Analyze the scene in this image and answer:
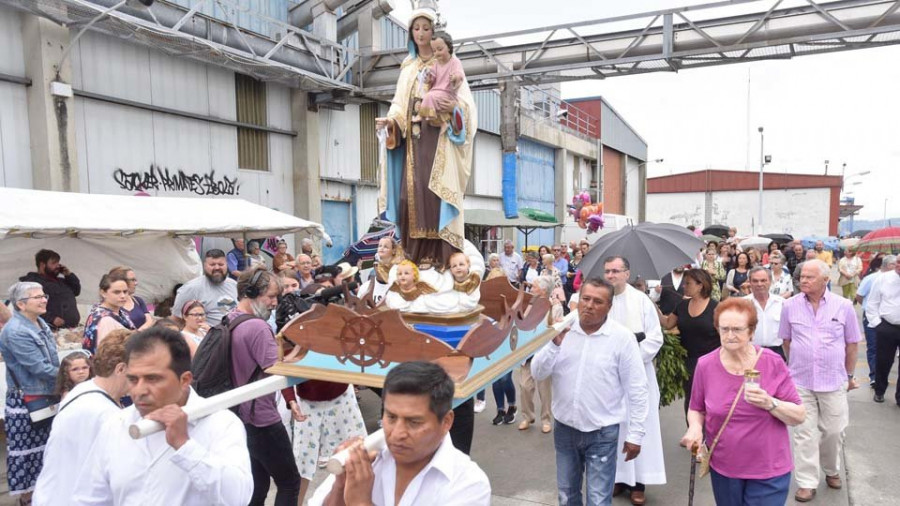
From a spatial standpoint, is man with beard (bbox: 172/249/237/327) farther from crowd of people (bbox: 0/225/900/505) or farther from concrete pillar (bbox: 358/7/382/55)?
concrete pillar (bbox: 358/7/382/55)

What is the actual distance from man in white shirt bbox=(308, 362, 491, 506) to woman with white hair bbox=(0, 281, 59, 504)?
12.1ft

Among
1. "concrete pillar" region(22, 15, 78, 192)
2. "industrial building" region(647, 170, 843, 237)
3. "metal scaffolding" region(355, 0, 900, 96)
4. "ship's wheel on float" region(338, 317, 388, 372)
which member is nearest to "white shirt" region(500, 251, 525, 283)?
"metal scaffolding" region(355, 0, 900, 96)

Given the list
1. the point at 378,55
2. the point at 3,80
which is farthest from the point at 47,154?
the point at 378,55

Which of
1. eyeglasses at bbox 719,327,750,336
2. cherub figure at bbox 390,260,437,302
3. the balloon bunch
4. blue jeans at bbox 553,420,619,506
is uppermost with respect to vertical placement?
the balloon bunch

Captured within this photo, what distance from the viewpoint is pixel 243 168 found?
1227 cm

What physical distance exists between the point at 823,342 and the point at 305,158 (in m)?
11.2

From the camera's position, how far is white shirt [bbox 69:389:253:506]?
6.42 feet

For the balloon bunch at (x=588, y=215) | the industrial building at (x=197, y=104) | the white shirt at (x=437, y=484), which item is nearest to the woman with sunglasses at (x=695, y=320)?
the white shirt at (x=437, y=484)

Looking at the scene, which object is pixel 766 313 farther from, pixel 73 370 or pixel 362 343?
pixel 73 370

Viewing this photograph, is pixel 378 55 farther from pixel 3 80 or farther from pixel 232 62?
pixel 3 80

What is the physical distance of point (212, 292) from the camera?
596cm

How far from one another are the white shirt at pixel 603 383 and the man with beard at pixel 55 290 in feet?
18.6

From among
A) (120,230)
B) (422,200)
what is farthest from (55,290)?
(422,200)

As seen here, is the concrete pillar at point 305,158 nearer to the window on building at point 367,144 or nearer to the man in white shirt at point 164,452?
the window on building at point 367,144
